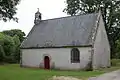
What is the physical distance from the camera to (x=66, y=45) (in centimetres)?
3631

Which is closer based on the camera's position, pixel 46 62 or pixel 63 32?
pixel 63 32

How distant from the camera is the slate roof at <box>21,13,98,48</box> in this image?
3606cm

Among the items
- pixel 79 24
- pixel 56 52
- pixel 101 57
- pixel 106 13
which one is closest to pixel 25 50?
pixel 56 52

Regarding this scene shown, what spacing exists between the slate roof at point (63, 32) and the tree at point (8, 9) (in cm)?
1415

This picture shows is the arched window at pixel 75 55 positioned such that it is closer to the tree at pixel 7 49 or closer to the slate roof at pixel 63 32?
the slate roof at pixel 63 32

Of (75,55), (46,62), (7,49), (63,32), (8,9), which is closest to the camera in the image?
(8,9)

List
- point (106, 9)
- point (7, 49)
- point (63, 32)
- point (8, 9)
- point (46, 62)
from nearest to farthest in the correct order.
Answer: point (8, 9) < point (63, 32) < point (46, 62) < point (106, 9) < point (7, 49)

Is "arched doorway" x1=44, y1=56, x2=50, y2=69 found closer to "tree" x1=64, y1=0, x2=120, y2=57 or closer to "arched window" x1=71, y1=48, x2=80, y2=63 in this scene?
"arched window" x1=71, y1=48, x2=80, y2=63

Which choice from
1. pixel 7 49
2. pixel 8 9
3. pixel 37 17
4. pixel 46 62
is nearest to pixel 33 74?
pixel 8 9

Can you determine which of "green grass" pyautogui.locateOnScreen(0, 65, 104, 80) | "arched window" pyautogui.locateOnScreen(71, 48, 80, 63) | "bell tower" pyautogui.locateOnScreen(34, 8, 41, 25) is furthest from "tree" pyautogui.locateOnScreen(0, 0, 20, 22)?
"bell tower" pyautogui.locateOnScreen(34, 8, 41, 25)

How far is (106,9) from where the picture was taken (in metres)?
46.4

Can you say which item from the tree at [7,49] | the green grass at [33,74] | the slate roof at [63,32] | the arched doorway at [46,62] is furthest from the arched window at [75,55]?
the tree at [7,49]

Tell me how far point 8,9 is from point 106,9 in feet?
90.9

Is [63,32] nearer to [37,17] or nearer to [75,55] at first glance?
[75,55]
